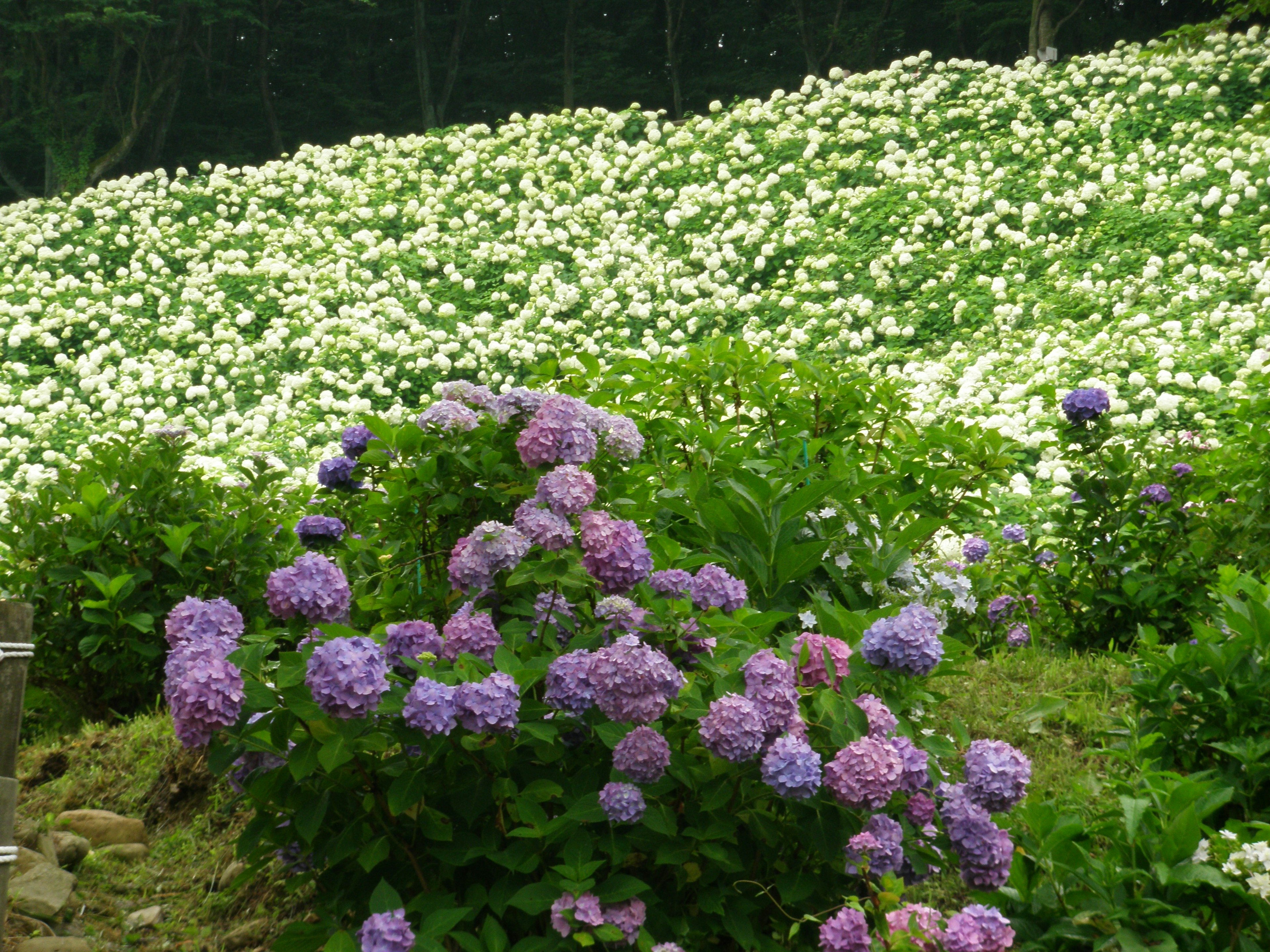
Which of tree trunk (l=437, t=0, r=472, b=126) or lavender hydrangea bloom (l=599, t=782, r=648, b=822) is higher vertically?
tree trunk (l=437, t=0, r=472, b=126)

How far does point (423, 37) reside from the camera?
20797 mm

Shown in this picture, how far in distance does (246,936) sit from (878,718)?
155cm

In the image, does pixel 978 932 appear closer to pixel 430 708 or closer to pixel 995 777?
pixel 995 777

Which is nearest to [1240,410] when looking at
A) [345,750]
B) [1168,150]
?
[345,750]

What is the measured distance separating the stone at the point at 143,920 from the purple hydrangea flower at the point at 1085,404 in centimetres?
302

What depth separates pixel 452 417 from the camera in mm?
2439

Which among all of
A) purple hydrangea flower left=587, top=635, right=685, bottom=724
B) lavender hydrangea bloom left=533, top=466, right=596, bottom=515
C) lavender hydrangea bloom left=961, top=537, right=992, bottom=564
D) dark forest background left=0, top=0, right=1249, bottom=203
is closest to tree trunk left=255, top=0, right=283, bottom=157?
dark forest background left=0, top=0, right=1249, bottom=203

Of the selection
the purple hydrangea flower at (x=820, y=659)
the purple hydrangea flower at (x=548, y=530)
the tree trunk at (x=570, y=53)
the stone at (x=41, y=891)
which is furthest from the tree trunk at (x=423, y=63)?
the purple hydrangea flower at (x=820, y=659)

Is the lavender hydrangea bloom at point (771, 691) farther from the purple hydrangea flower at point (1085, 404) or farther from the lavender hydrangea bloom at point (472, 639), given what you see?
the purple hydrangea flower at point (1085, 404)

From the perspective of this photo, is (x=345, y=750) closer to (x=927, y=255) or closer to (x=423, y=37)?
(x=927, y=255)

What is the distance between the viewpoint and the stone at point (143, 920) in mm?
2551

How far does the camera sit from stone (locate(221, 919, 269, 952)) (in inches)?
96.9

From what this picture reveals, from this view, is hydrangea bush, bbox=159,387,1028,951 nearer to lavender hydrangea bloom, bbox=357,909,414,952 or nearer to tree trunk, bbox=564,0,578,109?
lavender hydrangea bloom, bbox=357,909,414,952

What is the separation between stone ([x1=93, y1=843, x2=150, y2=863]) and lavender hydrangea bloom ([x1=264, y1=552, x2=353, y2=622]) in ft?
4.49
